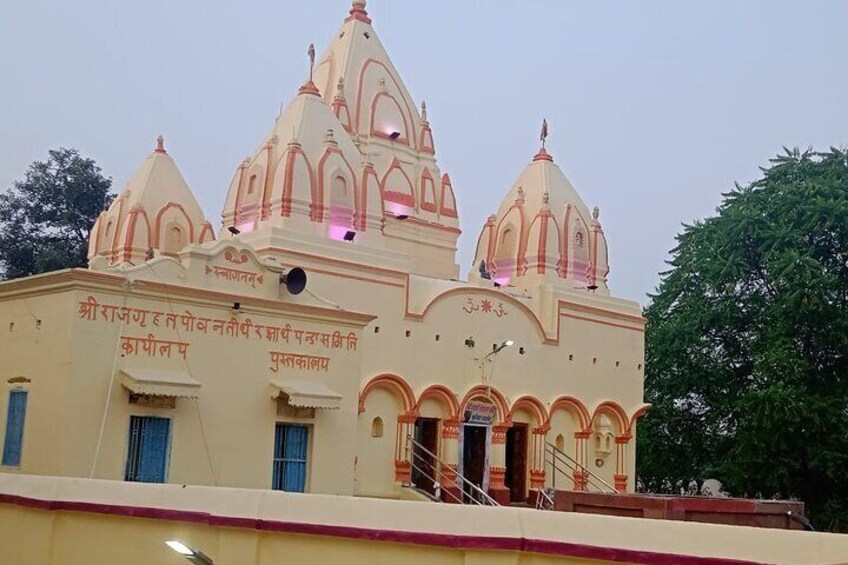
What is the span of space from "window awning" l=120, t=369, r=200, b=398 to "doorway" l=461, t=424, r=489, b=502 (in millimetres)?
8598

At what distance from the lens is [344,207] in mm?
20531

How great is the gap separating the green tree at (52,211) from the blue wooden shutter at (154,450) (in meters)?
19.0

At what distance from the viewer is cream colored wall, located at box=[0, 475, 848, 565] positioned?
22.0 feet

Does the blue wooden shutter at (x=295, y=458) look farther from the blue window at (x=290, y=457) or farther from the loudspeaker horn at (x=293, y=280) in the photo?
the loudspeaker horn at (x=293, y=280)

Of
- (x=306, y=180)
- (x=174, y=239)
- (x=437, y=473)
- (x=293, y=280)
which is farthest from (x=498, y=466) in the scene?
(x=174, y=239)

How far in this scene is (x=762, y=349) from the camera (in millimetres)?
26266

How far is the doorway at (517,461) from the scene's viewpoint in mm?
22156

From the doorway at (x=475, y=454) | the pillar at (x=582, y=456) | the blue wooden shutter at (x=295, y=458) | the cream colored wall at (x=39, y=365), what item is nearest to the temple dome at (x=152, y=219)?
the doorway at (x=475, y=454)

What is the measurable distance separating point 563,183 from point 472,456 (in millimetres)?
7886

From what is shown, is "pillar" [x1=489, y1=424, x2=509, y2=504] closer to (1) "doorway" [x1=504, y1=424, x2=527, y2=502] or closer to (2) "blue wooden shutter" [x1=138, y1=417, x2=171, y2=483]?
(1) "doorway" [x1=504, y1=424, x2=527, y2=502]

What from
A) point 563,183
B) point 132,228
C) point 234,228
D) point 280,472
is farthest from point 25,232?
point 280,472

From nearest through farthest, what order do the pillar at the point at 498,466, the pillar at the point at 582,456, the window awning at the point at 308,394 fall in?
the window awning at the point at 308,394
the pillar at the point at 498,466
the pillar at the point at 582,456

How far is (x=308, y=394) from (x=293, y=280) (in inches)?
70.5

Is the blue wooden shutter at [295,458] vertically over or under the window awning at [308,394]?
under
